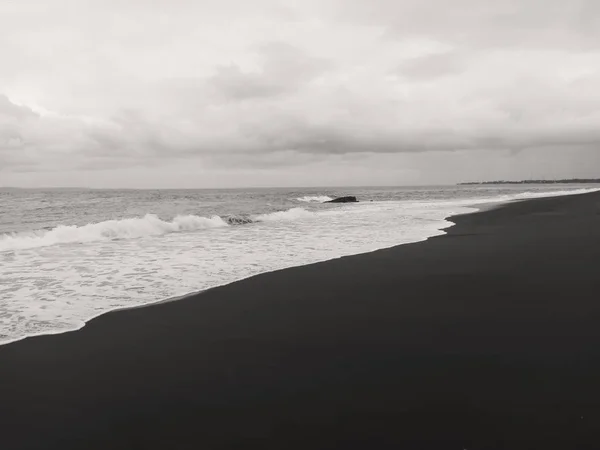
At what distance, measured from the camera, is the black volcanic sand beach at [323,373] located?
367 centimetres

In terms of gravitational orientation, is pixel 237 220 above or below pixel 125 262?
above

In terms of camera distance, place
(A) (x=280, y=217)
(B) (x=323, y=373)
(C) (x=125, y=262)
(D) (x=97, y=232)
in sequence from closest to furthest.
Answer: (B) (x=323, y=373) < (C) (x=125, y=262) < (D) (x=97, y=232) < (A) (x=280, y=217)

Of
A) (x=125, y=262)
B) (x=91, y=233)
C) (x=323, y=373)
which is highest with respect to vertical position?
(x=91, y=233)

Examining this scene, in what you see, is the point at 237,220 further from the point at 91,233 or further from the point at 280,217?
the point at 91,233

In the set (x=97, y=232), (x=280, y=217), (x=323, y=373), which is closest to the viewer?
(x=323, y=373)

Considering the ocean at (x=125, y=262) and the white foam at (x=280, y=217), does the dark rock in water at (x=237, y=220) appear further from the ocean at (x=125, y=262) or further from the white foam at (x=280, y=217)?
the ocean at (x=125, y=262)

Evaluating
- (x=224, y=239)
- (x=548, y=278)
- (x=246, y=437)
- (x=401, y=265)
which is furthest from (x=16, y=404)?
(x=224, y=239)

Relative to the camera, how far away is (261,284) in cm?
920

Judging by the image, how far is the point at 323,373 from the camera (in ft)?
15.8

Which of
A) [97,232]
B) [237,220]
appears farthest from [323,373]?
[237,220]

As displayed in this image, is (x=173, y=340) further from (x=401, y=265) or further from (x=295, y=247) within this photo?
(x=295, y=247)

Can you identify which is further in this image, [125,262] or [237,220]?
[237,220]

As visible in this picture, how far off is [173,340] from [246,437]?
2.61m

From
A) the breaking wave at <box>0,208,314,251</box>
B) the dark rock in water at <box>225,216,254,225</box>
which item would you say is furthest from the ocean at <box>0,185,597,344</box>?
the dark rock in water at <box>225,216,254,225</box>
